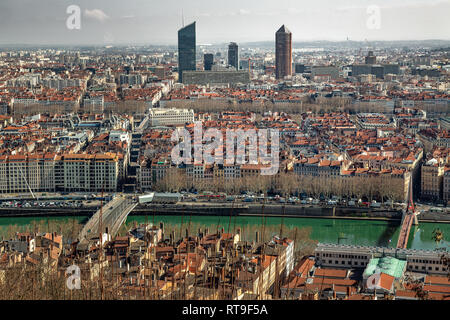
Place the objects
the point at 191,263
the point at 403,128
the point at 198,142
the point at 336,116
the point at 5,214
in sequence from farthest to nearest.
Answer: the point at 336,116 < the point at 403,128 < the point at 198,142 < the point at 5,214 < the point at 191,263

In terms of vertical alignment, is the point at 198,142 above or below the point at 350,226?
above

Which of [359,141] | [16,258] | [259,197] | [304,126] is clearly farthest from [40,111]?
[16,258]

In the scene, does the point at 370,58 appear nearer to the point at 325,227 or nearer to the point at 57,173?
the point at 57,173

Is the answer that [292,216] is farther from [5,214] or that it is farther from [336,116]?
[336,116]

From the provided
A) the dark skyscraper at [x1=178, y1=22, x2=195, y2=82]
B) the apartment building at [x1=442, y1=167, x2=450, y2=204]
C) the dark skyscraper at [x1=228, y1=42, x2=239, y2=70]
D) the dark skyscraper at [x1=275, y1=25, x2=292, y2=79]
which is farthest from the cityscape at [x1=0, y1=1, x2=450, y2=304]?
the dark skyscraper at [x1=228, y1=42, x2=239, y2=70]

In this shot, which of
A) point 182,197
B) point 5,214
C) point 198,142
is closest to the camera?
point 5,214

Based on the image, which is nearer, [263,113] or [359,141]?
[359,141]
